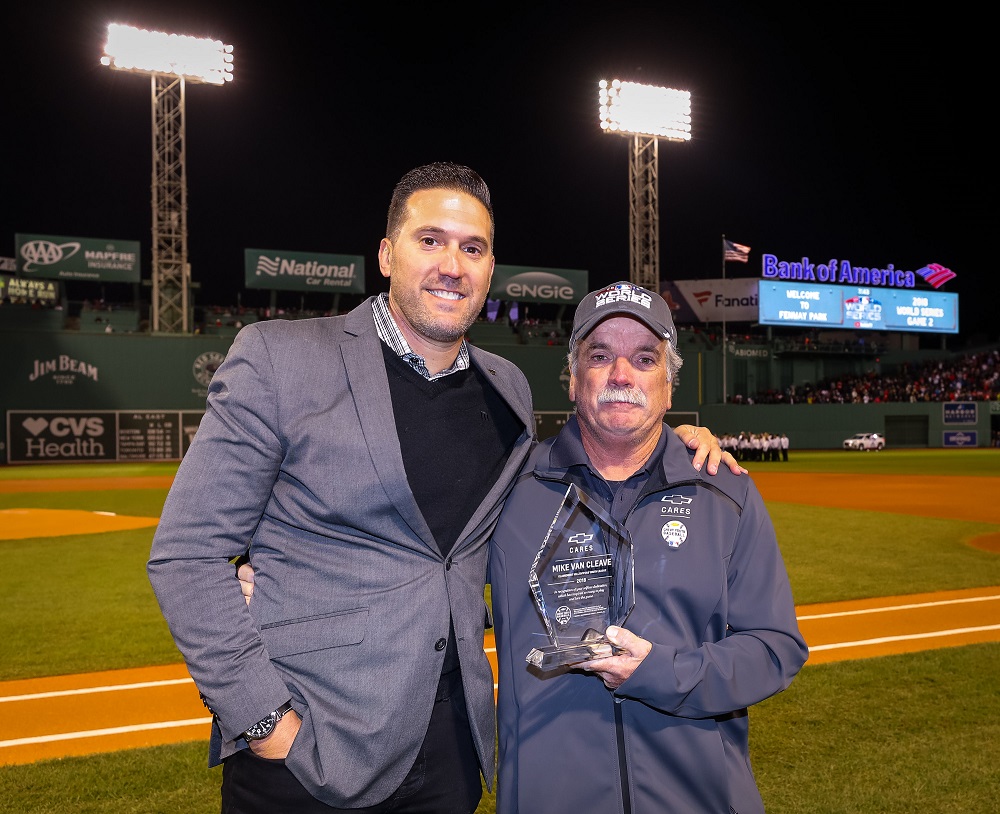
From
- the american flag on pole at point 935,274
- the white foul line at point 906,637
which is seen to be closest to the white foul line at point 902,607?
the white foul line at point 906,637

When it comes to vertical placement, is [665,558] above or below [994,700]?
above

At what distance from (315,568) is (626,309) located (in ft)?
4.12

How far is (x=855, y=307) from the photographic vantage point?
57.9m

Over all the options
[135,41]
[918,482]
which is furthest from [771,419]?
[135,41]

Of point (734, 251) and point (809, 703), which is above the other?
point (734, 251)

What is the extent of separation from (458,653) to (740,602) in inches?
33.9

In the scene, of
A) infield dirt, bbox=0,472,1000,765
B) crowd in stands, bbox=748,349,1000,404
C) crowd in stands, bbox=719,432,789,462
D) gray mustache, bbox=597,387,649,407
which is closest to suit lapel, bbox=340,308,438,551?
gray mustache, bbox=597,387,649,407

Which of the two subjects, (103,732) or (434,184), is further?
(103,732)

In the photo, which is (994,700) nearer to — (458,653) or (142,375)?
(458,653)

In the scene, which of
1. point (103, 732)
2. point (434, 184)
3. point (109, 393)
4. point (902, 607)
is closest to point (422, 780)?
point (434, 184)

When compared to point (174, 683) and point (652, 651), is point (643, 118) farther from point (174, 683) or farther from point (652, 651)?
point (652, 651)

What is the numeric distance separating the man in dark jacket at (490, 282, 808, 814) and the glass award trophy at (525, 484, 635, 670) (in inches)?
1.6

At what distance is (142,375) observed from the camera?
1468 inches

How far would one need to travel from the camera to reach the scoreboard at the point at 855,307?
181ft
